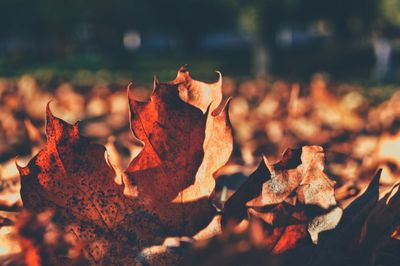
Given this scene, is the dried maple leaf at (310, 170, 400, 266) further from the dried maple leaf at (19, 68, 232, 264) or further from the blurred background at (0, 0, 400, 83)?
the blurred background at (0, 0, 400, 83)

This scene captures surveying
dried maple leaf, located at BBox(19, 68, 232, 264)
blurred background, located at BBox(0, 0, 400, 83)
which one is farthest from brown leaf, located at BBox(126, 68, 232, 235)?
blurred background, located at BBox(0, 0, 400, 83)

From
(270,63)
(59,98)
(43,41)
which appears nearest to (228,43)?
(43,41)

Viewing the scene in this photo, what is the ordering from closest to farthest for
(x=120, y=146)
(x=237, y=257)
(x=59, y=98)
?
1. (x=237, y=257)
2. (x=120, y=146)
3. (x=59, y=98)

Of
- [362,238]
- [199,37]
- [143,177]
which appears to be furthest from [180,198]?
[199,37]

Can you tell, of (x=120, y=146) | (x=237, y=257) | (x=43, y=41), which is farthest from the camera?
(x=43, y=41)

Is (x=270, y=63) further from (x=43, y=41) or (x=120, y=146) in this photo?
(x=43, y=41)

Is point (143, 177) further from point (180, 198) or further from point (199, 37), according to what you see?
point (199, 37)
